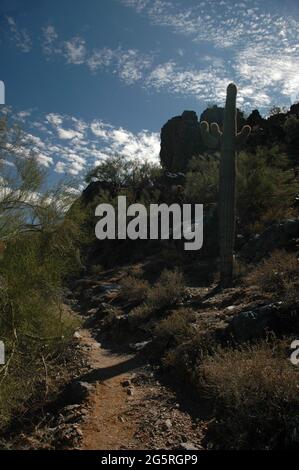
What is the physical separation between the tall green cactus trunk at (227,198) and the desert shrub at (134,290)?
2.33 meters

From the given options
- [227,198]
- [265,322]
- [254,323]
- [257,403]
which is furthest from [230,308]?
[227,198]

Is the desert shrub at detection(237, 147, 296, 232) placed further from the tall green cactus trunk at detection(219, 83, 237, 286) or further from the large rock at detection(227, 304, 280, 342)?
the large rock at detection(227, 304, 280, 342)

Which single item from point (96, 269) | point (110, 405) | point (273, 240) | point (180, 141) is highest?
point (180, 141)

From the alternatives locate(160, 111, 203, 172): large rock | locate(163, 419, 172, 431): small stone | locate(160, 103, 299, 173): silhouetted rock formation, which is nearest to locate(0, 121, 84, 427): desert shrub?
locate(163, 419, 172, 431): small stone

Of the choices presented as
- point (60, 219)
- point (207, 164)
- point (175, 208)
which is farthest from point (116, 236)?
point (60, 219)

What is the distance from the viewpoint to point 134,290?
12727mm

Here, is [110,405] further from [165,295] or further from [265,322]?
[165,295]

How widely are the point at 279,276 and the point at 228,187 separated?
12.5ft

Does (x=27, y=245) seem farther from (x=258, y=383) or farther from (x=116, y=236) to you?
(x=116, y=236)

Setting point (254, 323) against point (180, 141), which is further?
point (180, 141)

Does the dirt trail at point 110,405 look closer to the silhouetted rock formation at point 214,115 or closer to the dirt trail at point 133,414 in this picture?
the dirt trail at point 133,414

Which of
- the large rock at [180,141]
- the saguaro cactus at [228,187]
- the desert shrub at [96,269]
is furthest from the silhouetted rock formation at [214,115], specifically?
the saguaro cactus at [228,187]

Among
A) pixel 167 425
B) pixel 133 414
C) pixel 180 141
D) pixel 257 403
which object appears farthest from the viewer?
pixel 180 141
